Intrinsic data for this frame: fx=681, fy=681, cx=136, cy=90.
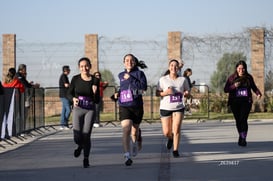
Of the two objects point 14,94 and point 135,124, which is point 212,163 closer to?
point 135,124

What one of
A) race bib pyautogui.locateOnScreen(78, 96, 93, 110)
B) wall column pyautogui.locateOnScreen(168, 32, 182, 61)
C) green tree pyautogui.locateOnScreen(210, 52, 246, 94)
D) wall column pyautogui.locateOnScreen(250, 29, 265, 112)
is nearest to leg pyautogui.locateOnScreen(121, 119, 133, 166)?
race bib pyautogui.locateOnScreen(78, 96, 93, 110)

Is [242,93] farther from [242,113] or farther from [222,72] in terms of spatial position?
[222,72]

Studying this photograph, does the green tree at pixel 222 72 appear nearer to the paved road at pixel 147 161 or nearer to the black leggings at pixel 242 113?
the paved road at pixel 147 161

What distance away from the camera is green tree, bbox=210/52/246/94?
2847cm

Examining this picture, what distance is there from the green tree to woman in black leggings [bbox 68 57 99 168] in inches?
697

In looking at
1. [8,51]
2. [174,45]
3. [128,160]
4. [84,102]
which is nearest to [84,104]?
[84,102]

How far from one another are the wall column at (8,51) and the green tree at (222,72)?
8419mm

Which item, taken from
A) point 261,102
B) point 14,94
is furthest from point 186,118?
point 14,94

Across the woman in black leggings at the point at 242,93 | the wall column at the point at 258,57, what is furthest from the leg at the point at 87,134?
the wall column at the point at 258,57

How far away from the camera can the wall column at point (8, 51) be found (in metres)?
28.6

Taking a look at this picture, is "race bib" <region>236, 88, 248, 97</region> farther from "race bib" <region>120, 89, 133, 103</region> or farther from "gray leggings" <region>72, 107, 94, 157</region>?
"gray leggings" <region>72, 107, 94, 157</region>

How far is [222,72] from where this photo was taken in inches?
1128

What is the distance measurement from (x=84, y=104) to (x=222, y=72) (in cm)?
1825

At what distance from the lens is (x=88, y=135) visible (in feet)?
35.7
